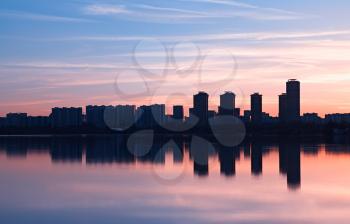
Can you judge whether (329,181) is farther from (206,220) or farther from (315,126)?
(315,126)

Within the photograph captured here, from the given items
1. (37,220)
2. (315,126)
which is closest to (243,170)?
(37,220)

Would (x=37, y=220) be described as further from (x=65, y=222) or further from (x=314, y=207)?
(x=314, y=207)

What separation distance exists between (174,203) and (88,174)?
692 centimetres

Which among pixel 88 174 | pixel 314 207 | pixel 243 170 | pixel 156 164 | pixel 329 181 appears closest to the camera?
pixel 314 207

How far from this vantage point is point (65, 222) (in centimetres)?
993

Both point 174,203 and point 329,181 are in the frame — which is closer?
point 174,203

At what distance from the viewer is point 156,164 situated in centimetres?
2277

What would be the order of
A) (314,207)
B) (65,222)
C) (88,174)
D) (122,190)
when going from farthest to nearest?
1. (88,174)
2. (122,190)
3. (314,207)
4. (65,222)

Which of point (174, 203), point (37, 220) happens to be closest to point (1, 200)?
point (37, 220)

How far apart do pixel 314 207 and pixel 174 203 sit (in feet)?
9.29

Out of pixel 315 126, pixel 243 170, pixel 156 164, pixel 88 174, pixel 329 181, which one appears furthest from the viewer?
pixel 315 126

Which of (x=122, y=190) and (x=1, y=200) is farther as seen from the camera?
(x=122, y=190)

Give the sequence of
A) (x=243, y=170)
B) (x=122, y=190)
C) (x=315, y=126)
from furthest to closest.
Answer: (x=315, y=126) → (x=243, y=170) → (x=122, y=190)

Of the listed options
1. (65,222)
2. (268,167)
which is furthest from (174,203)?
(268,167)
